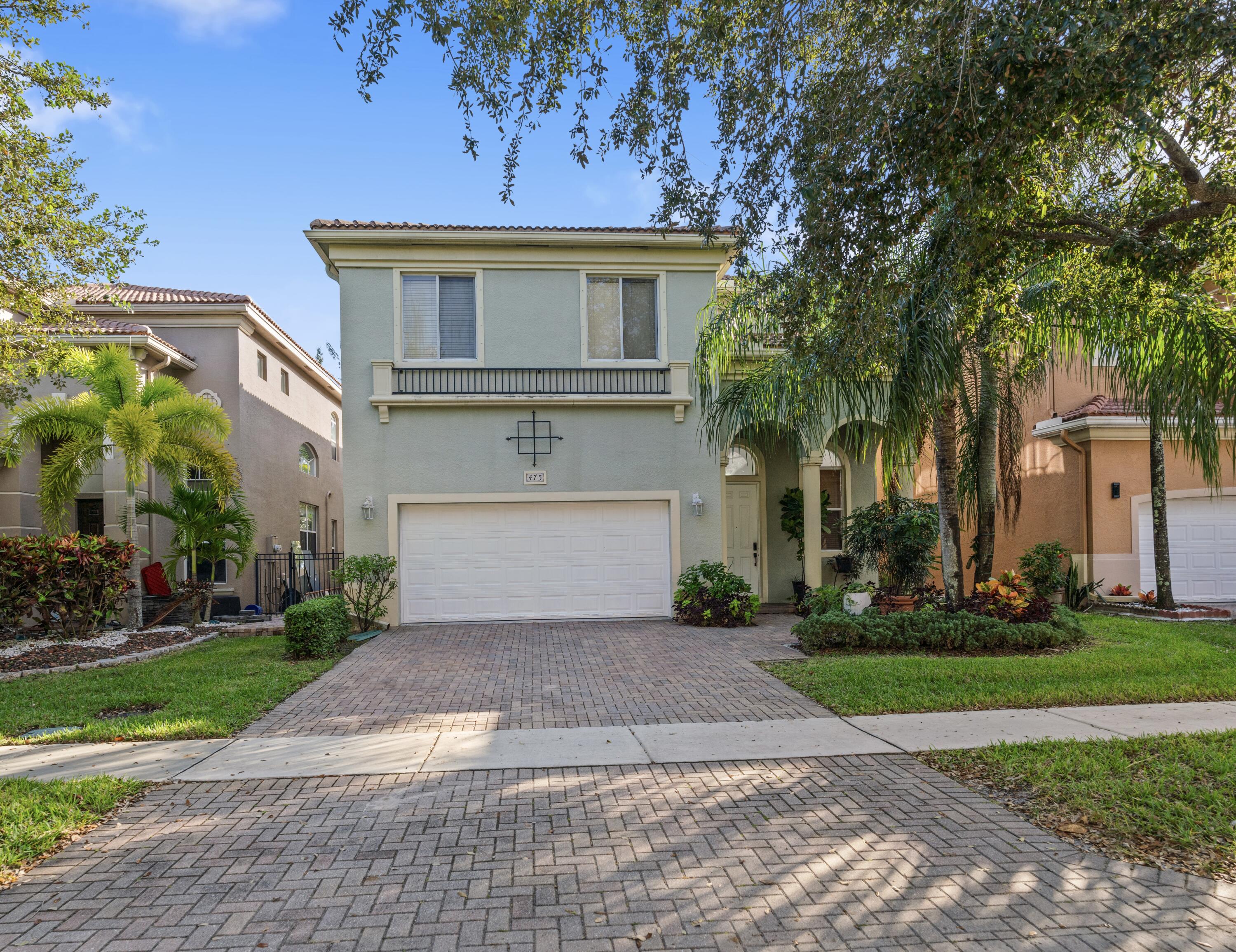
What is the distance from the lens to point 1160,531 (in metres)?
13.0

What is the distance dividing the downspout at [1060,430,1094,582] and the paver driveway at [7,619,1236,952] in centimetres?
1164

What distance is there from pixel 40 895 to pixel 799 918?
3.55 meters

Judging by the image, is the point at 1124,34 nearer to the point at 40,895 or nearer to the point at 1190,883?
the point at 1190,883

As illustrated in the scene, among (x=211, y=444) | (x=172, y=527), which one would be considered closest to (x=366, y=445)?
(x=211, y=444)

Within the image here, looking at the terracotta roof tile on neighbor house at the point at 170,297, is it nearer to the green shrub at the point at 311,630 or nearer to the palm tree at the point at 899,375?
the green shrub at the point at 311,630

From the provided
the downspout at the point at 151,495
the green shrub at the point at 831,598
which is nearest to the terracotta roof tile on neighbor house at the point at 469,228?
the downspout at the point at 151,495

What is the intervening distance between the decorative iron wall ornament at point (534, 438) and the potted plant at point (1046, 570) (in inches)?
348

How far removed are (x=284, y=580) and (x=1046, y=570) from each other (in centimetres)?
1533

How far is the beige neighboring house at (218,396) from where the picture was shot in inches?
560

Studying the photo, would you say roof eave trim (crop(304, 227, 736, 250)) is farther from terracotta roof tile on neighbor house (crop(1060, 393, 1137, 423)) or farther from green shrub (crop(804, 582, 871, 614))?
terracotta roof tile on neighbor house (crop(1060, 393, 1137, 423))

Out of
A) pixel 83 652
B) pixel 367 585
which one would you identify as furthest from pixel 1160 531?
pixel 83 652

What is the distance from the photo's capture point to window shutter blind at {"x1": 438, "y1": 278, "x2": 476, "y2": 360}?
13750mm

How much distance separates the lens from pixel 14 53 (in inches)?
345

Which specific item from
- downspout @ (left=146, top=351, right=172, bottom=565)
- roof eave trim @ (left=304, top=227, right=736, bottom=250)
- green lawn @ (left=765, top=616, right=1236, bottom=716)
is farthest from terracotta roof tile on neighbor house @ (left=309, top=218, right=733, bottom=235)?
green lawn @ (left=765, top=616, right=1236, bottom=716)
